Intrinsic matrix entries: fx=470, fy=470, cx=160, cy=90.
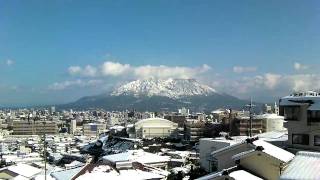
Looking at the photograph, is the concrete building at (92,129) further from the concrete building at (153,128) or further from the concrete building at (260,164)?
the concrete building at (260,164)

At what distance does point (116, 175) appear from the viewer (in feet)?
77.4

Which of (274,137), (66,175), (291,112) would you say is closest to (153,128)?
(274,137)

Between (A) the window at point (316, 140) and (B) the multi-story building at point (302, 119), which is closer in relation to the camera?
(A) the window at point (316, 140)

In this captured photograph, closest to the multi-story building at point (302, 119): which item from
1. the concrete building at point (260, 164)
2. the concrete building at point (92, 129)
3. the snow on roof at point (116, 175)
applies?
the concrete building at point (260, 164)

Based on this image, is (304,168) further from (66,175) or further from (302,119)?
(66,175)

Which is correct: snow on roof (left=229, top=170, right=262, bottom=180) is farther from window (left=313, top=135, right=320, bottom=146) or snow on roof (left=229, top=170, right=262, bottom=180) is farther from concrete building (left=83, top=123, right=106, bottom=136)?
concrete building (left=83, top=123, right=106, bottom=136)

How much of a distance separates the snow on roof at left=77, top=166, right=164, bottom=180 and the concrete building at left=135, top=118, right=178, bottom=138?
317 feet

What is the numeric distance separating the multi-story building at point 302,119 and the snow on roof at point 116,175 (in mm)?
7133

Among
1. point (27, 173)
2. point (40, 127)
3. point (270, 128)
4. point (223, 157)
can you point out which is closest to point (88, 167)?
point (223, 157)

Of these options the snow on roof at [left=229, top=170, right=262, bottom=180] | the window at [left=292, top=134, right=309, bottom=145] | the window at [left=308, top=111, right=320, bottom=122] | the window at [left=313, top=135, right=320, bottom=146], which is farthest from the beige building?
the snow on roof at [left=229, top=170, right=262, bottom=180]

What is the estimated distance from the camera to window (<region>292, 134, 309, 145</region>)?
20.6m

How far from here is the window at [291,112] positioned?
20.9 m

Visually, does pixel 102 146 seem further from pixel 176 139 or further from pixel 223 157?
pixel 223 157

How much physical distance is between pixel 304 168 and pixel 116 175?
1440 centimetres
